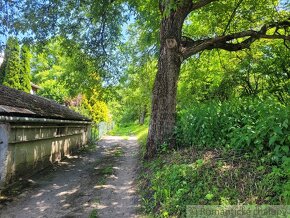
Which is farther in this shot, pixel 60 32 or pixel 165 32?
pixel 60 32

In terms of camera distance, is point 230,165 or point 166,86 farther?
point 166,86

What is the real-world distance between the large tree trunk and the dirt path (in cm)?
175

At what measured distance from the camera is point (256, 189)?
4.24 metres

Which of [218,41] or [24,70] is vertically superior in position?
[24,70]

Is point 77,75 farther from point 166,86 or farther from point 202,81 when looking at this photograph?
point 166,86

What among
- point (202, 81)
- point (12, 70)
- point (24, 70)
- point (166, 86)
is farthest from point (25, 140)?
point (24, 70)

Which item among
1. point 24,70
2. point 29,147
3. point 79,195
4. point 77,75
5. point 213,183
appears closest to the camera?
point 213,183

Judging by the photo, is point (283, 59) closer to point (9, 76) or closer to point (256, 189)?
point (256, 189)

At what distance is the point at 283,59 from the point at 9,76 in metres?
24.1

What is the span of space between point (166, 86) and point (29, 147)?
5047mm

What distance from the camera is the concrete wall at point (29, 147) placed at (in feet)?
24.1

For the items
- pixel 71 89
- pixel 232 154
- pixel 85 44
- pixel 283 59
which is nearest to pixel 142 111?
pixel 71 89

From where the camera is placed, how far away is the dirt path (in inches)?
228

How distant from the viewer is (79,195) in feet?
23.2
